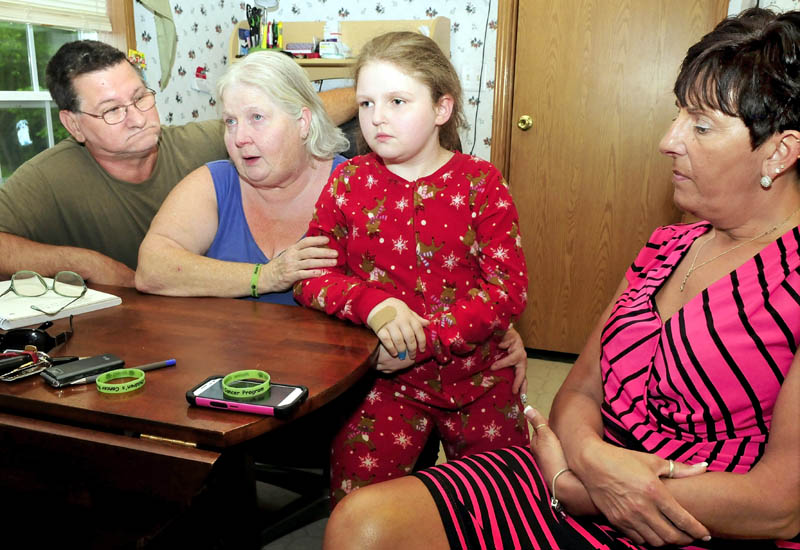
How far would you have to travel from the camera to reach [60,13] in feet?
8.99

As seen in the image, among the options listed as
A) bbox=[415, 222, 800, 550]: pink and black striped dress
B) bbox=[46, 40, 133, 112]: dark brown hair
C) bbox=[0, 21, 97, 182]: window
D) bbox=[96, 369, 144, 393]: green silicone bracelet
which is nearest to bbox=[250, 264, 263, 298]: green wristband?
bbox=[96, 369, 144, 393]: green silicone bracelet

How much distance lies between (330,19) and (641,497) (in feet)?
11.3

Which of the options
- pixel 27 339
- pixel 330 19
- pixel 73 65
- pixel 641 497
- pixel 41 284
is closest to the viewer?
pixel 641 497

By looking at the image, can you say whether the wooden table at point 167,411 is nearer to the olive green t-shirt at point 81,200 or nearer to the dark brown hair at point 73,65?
the olive green t-shirt at point 81,200

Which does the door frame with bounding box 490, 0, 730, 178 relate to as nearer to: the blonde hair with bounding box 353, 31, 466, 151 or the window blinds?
the window blinds

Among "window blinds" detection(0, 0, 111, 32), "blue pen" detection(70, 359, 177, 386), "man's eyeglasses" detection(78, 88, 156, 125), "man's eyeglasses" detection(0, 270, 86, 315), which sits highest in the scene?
"window blinds" detection(0, 0, 111, 32)

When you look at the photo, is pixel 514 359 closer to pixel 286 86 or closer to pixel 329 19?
pixel 286 86

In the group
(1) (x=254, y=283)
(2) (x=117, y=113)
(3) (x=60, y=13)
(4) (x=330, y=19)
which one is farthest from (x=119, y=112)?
(4) (x=330, y=19)

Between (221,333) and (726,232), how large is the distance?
36.2 inches

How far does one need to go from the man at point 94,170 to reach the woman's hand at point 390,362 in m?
0.93

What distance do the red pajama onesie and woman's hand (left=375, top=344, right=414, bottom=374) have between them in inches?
1.8

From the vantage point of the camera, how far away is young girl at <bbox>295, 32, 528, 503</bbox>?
129 centimetres

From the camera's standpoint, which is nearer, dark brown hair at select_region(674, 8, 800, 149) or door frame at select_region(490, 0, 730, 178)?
dark brown hair at select_region(674, 8, 800, 149)

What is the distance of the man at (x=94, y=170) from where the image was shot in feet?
6.22
